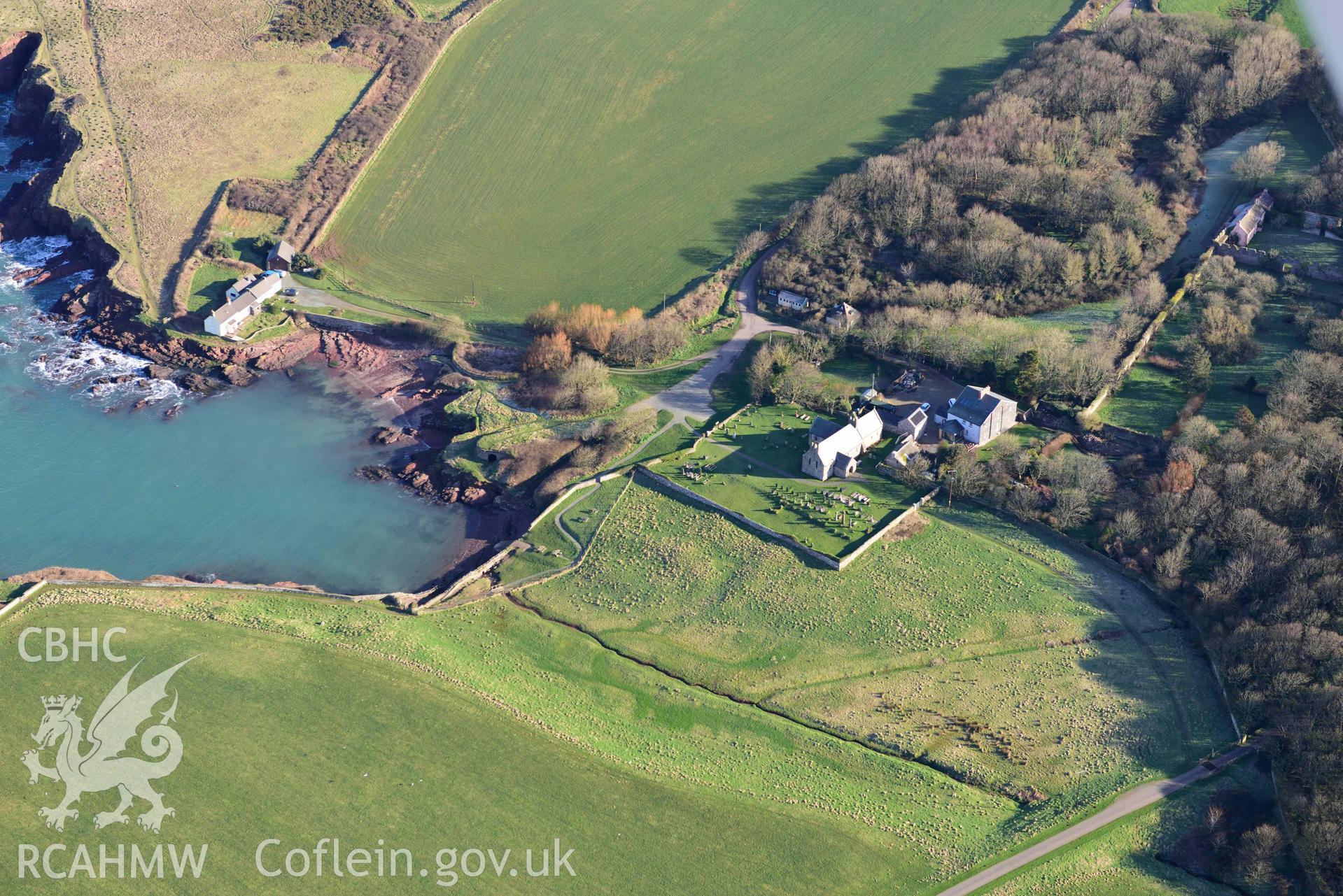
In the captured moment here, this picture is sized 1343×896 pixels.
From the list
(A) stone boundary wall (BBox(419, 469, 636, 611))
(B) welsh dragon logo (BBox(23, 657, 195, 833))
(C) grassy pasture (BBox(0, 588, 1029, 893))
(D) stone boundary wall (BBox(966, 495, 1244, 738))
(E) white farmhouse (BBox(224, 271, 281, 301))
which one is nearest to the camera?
(C) grassy pasture (BBox(0, 588, 1029, 893))

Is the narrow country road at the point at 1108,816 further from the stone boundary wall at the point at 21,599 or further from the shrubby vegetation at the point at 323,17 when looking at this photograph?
the shrubby vegetation at the point at 323,17

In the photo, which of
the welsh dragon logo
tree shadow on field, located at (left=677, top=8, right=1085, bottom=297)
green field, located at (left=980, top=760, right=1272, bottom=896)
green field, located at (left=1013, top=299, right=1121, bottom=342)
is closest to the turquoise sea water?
the welsh dragon logo

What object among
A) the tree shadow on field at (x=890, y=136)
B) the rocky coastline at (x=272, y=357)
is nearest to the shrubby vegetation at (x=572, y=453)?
the rocky coastline at (x=272, y=357)

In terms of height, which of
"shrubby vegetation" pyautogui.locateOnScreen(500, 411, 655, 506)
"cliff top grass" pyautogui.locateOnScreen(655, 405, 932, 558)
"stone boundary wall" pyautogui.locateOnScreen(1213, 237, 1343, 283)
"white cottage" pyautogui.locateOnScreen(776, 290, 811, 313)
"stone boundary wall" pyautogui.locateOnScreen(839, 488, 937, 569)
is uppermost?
"white cottage" pyautogui.locateOnScreen(776, 290, 811, 313)

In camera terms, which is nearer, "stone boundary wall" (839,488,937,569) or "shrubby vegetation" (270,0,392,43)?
"stone boundary wall" (839,488,937,569)

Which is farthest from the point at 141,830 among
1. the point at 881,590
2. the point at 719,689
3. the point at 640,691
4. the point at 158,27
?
the point at 158,27

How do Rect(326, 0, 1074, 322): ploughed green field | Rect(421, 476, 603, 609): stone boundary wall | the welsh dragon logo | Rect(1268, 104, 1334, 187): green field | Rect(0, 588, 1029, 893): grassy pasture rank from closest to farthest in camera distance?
Answer: Rect(0, 588, 1029, 893): grassy pasture
the welsh dragon logo
Rect(421, 476, 603, 609): stone boundary wall
Rect(1268, 104, 1334, 187): green field
Rect(326, 0, 1074, 322): ploughed green field

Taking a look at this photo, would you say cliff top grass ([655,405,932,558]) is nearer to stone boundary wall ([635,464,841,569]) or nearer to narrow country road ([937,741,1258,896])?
stone boundary wall ([635,464,841,569])
